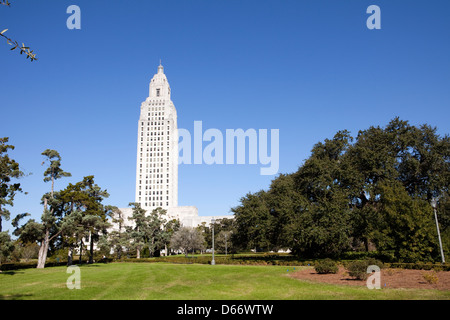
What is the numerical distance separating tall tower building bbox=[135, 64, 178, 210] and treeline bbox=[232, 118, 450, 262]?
10534 centimetres

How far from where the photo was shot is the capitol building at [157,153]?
14638 centimetres

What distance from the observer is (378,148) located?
132 feet

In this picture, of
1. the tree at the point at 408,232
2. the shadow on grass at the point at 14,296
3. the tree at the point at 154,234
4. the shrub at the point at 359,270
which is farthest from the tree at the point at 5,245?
the tree at the point at 154,234

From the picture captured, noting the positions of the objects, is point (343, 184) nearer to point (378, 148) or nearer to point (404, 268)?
point (378, 148)

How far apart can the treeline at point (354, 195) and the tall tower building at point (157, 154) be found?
105336mm

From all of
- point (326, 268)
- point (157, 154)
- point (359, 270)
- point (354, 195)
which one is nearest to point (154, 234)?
point (354, 195)

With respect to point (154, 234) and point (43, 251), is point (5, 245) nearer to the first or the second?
point (43, 251)

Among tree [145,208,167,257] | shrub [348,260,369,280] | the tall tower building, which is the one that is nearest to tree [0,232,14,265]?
shrub [348,260,369,280]

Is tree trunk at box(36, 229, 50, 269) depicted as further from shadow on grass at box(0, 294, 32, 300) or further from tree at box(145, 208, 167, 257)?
tree at box(145, 208, 167, 257)

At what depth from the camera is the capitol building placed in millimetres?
146375

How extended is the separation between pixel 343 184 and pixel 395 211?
11.2 meters

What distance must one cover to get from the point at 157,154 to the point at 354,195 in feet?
398

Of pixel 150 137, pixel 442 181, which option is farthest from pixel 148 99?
pixel 442 181

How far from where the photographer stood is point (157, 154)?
151m
